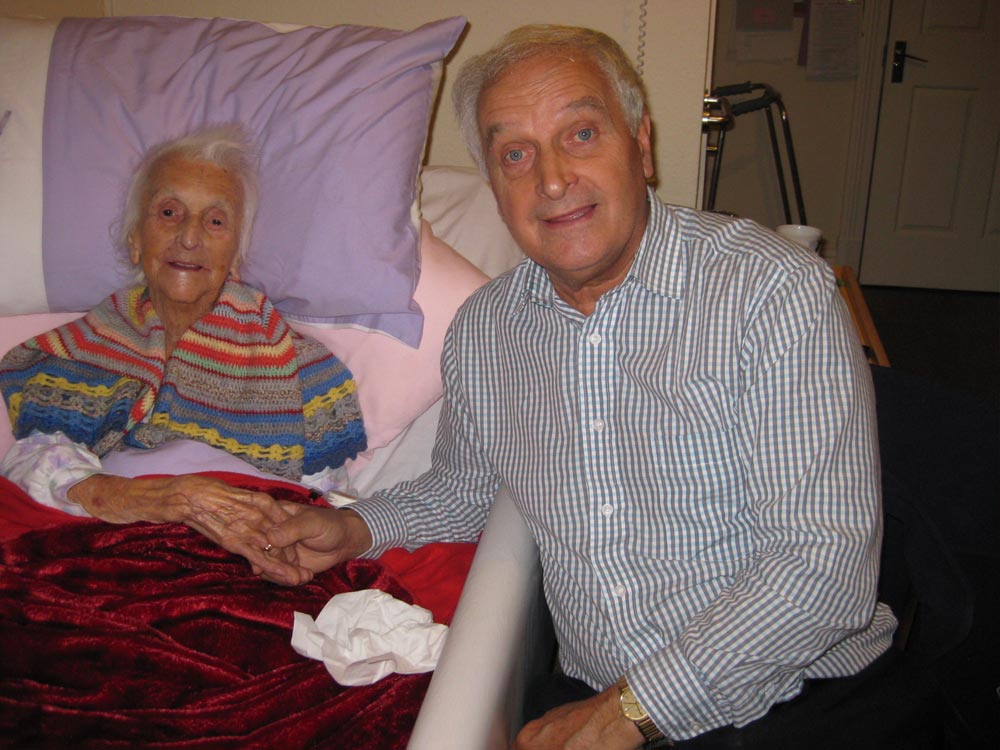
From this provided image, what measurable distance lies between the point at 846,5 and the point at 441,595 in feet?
14.1

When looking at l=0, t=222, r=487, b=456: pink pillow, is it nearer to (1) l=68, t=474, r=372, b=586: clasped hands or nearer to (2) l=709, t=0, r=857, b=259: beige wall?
(1) l=68, t=474, r=372, b=586: clasped hands

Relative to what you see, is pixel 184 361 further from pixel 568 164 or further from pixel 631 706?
pixel 631 706

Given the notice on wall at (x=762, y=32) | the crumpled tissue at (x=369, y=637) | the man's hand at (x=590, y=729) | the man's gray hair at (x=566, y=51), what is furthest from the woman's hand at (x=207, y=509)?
the notice on wall at (x=762, y=32)

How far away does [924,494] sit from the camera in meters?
1.06

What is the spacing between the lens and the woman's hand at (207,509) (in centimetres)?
118

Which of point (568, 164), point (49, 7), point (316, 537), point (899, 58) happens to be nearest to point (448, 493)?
point (316, 537)

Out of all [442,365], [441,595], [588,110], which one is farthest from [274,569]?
[588,110]

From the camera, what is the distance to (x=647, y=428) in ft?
3.46

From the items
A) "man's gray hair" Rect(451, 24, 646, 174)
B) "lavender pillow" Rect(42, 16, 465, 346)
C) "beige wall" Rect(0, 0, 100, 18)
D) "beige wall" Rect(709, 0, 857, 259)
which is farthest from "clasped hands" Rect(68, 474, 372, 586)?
"beige wall" Rect(709, 0, 857, 259)

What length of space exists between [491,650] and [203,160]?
96 centimetres

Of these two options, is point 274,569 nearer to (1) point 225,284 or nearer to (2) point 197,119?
(1) point 225,284

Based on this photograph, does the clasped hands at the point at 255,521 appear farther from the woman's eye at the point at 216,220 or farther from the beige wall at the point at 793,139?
the beige wall at the point at 793,139

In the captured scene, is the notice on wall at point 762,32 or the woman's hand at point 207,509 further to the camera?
the notice on wall at point 762,32

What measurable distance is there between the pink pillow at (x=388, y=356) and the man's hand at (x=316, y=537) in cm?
26
